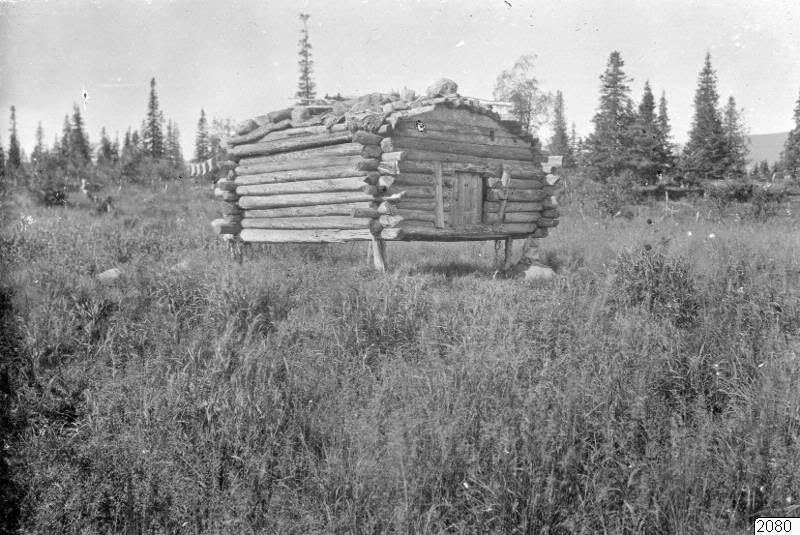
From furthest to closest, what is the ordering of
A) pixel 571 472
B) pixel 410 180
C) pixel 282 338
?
pixel 410 180
pixel 282 338
pixel 571 472

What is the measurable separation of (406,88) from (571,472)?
902 centimetres

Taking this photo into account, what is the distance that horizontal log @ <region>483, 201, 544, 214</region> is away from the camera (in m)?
12.0

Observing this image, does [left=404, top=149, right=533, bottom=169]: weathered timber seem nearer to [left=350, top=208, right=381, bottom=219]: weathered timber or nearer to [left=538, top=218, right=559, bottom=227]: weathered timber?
[left=350, top=208, right=381, bottom=219]: weathered timber

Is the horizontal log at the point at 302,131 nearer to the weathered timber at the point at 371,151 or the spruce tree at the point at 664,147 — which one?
the weathered timber at the point at 371,151

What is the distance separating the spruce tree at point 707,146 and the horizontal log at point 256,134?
2315 cm

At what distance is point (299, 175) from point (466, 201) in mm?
3104

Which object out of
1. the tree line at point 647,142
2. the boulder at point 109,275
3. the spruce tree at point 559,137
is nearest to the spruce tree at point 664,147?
the tree line at point 647,142

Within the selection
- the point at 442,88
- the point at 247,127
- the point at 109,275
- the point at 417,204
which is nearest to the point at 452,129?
the point at 442,88

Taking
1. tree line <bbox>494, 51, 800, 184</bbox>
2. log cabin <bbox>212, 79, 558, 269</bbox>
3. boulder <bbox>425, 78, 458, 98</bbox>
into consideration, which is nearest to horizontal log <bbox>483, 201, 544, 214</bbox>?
log cabin <bbox>212, 79, 558, 269</bbox>

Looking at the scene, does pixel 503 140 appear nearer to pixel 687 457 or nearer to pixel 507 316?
pixel 507 316

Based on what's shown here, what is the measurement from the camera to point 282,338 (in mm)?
6199

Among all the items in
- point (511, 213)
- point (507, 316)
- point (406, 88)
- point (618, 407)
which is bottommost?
point (618, 407)

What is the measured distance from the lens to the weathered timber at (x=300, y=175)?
10770mm

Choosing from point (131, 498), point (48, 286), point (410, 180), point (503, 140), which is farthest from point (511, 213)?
point (131, 498)
